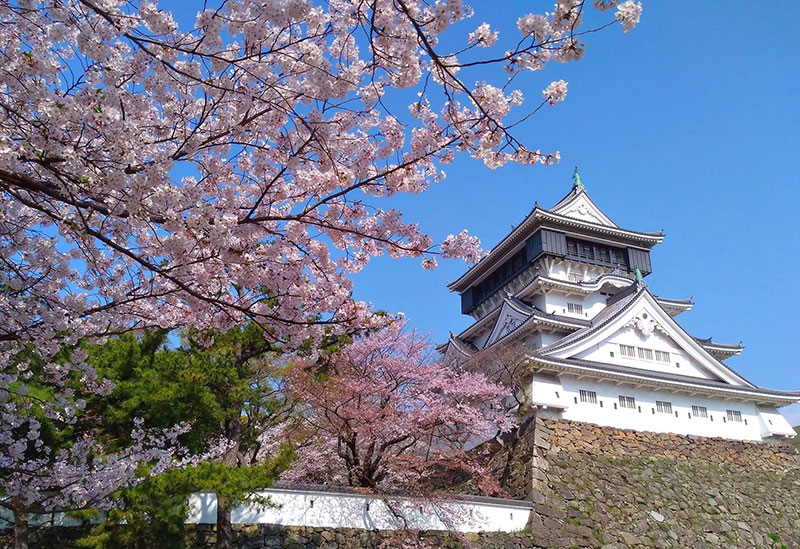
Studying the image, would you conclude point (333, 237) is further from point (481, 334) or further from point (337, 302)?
point (481, 334)

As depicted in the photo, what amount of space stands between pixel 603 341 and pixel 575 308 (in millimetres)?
3701

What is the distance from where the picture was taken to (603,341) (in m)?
17.6

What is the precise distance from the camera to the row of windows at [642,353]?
17844mm

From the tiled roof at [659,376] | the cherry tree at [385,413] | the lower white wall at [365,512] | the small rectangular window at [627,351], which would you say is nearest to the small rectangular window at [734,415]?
the tiled roof at [659,376]

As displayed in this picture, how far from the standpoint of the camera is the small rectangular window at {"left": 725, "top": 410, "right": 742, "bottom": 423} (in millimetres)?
18047

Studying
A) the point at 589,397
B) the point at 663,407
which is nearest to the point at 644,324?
the point at 663,407

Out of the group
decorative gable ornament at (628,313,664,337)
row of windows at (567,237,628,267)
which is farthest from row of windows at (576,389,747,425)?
row of windows at (567,237,628,267)

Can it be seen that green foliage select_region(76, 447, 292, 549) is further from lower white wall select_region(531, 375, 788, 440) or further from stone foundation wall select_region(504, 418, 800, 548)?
lower white wall select_region(531, 375, 788, 440)

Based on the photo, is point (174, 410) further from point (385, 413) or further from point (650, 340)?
point (650, 340)

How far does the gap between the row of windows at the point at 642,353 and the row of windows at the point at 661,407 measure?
1.43 meters

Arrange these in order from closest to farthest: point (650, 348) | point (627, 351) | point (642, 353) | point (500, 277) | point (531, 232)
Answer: point (627, 351) < point (642, 353) < point (650, 348) < point (531, 232) < point (500, 277)

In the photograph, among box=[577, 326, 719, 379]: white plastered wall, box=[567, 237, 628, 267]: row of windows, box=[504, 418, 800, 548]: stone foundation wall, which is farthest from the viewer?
box=[567, 237, 628, 267]: row of windows

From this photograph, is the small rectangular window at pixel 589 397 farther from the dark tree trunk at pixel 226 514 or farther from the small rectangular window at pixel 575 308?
the dark tree trunk at pixel 226 514

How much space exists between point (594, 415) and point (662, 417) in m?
2.40
